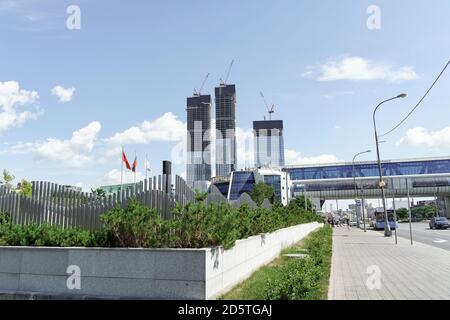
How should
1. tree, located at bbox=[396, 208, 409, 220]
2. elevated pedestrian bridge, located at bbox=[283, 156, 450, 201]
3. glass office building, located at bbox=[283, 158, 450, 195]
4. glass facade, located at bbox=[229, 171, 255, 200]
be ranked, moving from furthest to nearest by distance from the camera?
glass facade, located at bbox=[229, 171, 255, 200] < tree, located at bbox=[396, 208, 409, 220] < glass office building, located at bbox=[283, 158, 450, 195] < elevated pedestrian bridge, located at bbox=[283, 156, 450, 201]

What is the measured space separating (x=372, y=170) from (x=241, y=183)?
115 feet

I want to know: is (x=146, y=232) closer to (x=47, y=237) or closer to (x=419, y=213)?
(x=47, y=237)

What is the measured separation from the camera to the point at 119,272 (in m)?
7.84

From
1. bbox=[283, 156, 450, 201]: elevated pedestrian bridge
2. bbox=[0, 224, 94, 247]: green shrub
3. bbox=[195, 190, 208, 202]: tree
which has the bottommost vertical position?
bbox=[0, 224, 94, 247]: green shrub

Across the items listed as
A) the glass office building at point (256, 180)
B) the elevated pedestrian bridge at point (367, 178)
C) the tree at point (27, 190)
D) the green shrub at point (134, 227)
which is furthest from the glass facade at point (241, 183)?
the green shrub at point (134, 227)

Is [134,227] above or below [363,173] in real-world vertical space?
below

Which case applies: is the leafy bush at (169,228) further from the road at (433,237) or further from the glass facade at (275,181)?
the glass facade at (275,181)

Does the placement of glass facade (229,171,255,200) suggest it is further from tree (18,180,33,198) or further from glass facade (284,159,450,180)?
tree (18,180,33,198)

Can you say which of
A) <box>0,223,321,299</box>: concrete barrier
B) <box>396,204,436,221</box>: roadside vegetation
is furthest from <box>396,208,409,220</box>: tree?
<box>0,223,321,299</box>: concrete barrier

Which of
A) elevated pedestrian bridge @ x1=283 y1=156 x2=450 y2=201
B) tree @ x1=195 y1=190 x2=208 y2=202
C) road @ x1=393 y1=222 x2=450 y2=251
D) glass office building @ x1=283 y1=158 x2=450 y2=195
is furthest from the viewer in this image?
glass office building @ x1=283 y1=158 x2=450 y2=195

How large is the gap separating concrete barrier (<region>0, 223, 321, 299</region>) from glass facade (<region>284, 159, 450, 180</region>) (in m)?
95.2

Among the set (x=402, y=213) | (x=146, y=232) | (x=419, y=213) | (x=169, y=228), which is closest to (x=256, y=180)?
(x=402, y=213)

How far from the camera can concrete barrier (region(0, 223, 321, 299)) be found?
7379mm
